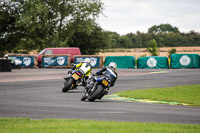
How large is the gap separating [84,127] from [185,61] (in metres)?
33.9

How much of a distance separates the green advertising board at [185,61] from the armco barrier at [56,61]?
10.8m

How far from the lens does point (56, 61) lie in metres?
44.8

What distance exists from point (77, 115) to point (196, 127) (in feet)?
11.2

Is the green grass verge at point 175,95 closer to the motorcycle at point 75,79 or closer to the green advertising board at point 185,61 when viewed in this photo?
the motorcycle at point 75,79

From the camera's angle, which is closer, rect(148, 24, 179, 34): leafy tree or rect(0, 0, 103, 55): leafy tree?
rect(0, 0, 103, 55): leafy tree

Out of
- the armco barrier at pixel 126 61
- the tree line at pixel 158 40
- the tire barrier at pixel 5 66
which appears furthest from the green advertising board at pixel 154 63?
the tree line at pixel 158 40

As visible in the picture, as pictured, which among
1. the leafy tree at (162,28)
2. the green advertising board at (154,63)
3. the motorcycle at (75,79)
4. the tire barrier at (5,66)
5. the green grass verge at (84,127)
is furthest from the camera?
the leafy tree at (162,28)

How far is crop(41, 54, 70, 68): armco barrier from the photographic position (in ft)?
145

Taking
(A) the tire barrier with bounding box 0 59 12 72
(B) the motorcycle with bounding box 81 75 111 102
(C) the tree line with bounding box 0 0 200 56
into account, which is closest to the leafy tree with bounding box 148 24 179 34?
(C) the tree line with bounding box 0 0 200 56

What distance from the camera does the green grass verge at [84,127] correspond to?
7.76 meters

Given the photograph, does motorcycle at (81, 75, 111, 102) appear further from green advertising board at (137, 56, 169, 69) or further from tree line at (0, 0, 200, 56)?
tree line at (0, 0, 200, 56)

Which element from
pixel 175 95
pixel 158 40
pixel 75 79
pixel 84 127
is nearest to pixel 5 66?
pixel 75 79

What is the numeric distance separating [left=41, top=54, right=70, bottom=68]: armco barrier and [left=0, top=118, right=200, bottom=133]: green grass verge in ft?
115

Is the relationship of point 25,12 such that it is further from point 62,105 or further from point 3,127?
point 3,127
